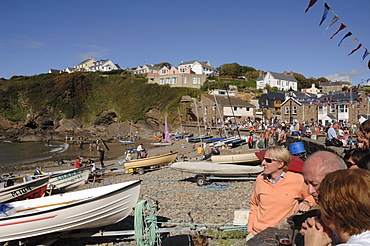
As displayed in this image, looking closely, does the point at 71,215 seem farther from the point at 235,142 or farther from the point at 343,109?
the point at 343,109

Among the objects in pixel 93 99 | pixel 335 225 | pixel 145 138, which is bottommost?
pixel 145 138

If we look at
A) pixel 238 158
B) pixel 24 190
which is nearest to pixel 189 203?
pixel 238 158

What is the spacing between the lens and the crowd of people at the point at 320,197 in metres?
1.61

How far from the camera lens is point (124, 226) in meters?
9.20

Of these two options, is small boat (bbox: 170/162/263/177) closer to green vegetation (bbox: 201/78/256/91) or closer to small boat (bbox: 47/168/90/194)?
small boat (bbox: 47/168/90/194)

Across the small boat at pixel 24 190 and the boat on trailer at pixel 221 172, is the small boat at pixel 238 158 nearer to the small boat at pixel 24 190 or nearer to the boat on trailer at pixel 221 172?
the boat on trailer at pixel 221 172

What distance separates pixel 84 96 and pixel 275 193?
87.3 metres

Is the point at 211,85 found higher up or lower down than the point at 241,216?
higher up

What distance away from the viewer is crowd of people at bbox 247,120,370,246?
161 cm

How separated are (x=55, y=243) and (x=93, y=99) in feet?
266

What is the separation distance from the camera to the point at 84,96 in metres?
85.5

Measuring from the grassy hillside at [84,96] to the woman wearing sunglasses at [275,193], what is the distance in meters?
61.0

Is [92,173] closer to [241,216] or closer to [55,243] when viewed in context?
[55,243]

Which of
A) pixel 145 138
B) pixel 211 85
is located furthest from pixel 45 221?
pixel 211 85
